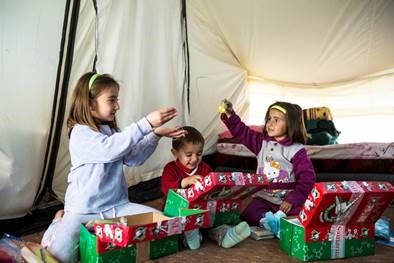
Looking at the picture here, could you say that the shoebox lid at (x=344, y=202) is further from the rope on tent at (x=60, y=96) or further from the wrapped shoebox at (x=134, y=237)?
the rope on tent at (x=60, y=96)

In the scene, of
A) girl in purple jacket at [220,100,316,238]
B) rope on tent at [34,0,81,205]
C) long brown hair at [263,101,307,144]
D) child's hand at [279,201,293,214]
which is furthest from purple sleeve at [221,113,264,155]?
rope on tent at [34,0,81,205]

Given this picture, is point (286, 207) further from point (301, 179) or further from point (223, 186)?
point (223, 186)

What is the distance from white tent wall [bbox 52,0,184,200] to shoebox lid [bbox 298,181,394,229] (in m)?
0.96

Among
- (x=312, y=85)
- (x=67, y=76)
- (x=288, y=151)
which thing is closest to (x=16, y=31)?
(x=67, y=76)

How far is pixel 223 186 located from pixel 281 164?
43cm

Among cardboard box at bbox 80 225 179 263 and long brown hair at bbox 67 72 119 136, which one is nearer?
cardboard box at bbox 80 225 179 263

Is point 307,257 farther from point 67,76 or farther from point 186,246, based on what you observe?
point 67,76

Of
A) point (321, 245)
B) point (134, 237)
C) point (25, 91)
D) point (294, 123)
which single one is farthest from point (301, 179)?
point (25, 91)

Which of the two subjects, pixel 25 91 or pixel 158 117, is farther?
pixel 25 91

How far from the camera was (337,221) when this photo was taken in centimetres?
114

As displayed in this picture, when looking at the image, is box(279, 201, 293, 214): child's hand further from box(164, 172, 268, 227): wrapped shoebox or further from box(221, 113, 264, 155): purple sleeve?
box(221, 113, 264, 155): purple sleeve

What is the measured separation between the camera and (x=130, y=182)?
6.22 feet

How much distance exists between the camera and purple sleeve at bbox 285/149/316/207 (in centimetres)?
147

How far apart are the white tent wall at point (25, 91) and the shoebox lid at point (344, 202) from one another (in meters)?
0.93
